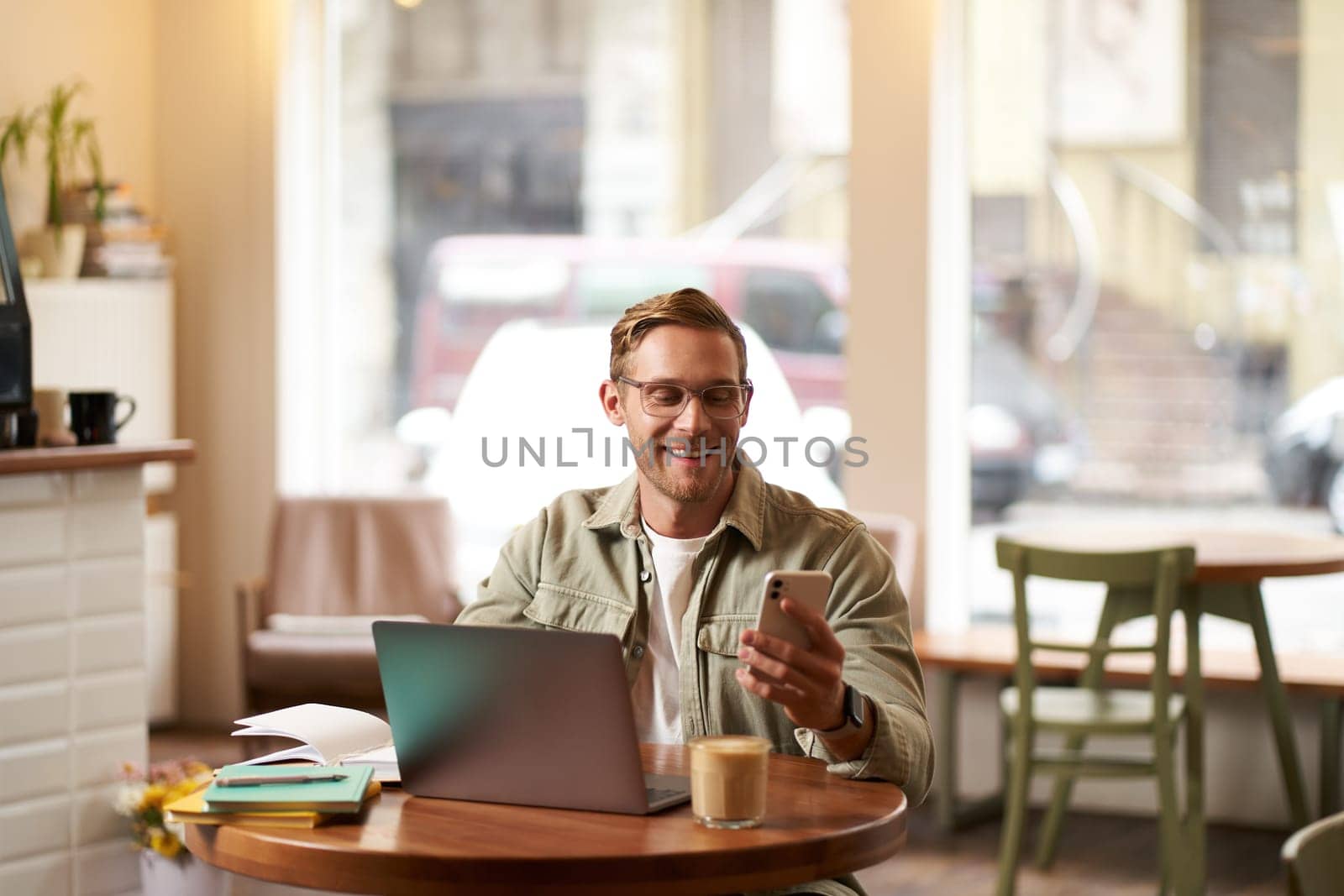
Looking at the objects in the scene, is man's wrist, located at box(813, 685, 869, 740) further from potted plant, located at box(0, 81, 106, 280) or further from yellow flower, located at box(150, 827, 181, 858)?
potted plant, located at box(0, 81, 106, 280)

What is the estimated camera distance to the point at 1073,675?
433cm

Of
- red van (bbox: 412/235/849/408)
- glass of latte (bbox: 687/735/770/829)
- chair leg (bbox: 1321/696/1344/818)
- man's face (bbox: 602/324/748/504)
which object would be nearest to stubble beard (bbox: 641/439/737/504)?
man's face (bbox: 602/324/748/504)

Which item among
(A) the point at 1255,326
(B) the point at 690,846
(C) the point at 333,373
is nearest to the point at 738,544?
(B) the point at 690,846

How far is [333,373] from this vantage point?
5566 mm

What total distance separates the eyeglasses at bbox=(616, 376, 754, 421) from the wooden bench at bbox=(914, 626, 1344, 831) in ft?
7.72

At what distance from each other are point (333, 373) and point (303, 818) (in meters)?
4.03

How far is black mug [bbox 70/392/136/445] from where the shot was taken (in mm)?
3523

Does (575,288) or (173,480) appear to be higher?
(575,288)

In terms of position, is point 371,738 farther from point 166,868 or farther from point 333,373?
point 333,373

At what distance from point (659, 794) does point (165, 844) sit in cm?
182

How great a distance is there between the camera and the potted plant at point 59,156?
486cm

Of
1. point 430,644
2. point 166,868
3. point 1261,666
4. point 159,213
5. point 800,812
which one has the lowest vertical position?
point 166,868

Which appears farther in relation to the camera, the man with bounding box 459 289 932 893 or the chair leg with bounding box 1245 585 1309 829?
the chair leg with bounding box 1245 585 1309 829

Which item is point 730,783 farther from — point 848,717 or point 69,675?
point 69,675
